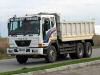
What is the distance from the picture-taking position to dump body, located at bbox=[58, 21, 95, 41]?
26.7 m

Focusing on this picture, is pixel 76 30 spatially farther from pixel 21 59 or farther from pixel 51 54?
pixel 21 59

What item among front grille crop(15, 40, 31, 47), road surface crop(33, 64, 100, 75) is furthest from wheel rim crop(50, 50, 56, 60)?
road surface crop(33, 64, 100, 75)

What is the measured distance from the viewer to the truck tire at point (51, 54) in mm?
24844

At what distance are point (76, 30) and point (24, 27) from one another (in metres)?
4.76

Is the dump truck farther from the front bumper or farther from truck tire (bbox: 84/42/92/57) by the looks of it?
truck tire (bbox: 84/42/92/57)

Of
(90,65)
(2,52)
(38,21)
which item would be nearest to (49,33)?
(38,21)

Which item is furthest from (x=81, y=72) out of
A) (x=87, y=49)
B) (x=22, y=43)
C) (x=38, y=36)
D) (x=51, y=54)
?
(x=87, y=49)

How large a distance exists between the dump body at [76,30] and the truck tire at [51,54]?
4.22ft

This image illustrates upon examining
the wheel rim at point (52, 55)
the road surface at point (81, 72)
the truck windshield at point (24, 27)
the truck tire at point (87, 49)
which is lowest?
the truck tire at point (87, 49)

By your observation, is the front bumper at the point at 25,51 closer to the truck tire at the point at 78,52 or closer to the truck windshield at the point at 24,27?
the truck windshield at the point at 24,27

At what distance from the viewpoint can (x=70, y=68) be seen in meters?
20.6

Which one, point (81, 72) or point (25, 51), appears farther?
point (25, 51)

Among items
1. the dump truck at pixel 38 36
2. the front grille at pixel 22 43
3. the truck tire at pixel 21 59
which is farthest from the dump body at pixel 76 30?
the front grille at pixel 22 43

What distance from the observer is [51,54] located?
2516 centimetres
